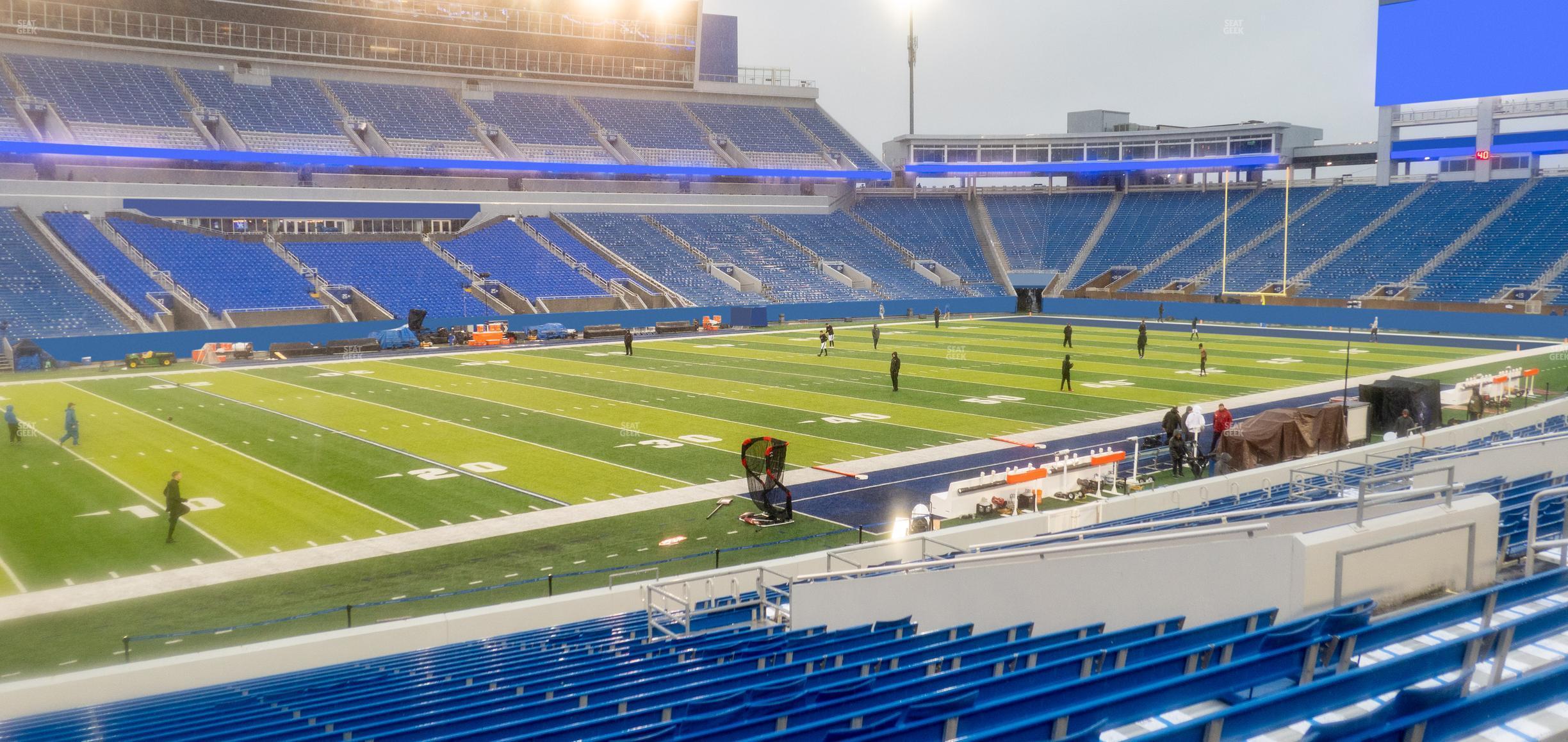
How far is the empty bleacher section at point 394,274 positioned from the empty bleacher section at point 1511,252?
46118 millimetres

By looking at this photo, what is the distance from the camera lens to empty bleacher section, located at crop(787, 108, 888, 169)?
78.1 meters

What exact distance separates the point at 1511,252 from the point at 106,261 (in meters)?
64.4

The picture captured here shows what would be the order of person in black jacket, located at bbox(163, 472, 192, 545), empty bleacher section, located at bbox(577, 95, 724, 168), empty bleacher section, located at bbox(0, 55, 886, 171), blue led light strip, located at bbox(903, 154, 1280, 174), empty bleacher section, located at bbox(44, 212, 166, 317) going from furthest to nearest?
blue led light strip, located at bbox(903, 154, 1280, 174) → empty bleacher section, located at bbox(577, 95, 724, 168) → empty bleacher section, located at bbox(0, 55, 886, 171) → empty bleacher section, located at bbox(44, 212, 166, 317) → person in black jacket, located at bbox(163, 472, 192, 545)

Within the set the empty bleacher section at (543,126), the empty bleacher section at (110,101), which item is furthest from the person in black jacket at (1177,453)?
the empty bleacher section at (543,126)

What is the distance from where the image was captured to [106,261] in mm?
46219

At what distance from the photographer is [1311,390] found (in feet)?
97.5

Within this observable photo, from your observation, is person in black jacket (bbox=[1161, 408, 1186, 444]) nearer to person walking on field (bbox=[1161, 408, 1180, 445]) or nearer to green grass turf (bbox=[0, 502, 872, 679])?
person walking on field (bbox=[1161, 408, 1180, 445])

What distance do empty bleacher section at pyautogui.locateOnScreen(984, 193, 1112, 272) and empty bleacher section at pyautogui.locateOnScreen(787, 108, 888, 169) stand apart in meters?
9.44

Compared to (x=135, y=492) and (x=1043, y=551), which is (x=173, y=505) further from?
(x=1043, y=551)

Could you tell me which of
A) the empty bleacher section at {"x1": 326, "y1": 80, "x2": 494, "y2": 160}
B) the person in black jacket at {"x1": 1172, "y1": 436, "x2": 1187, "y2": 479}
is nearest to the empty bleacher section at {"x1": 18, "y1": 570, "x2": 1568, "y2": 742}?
the person in black jacket at {"x1": 1172, "y1": 436, "x2": 1187, "y2": 479}

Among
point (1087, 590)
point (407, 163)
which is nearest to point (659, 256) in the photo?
point (407, 163)

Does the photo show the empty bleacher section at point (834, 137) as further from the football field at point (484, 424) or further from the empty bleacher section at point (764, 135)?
the football field at point (484, 424)

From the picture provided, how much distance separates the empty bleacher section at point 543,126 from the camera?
66125 mm

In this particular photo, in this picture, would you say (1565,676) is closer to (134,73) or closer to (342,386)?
(342,386)
